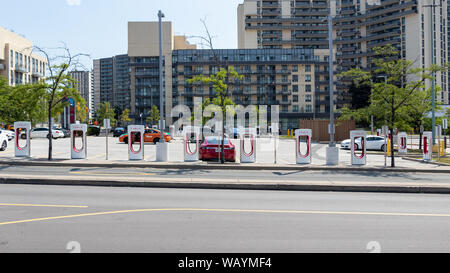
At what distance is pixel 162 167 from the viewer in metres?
16.9

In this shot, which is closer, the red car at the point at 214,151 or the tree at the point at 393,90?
the tree at the point at 393,90

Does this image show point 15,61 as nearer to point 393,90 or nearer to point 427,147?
point 393,90

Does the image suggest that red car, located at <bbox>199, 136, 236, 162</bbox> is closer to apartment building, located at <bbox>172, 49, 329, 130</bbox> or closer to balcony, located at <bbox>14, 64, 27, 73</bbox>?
apartment building, located at <bbox>172, 49, 329, 130</bbox>

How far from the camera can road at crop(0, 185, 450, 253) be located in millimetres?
5355

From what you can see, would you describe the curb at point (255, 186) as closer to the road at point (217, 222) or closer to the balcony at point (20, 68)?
the road at point (217, 222)

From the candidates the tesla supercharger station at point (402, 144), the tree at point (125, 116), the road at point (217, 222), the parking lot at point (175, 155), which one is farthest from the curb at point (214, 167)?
the tree at point (125, 116)

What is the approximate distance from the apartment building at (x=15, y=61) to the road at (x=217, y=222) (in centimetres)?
7881

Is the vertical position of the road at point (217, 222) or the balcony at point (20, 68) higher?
the balcony at point (20, 68)

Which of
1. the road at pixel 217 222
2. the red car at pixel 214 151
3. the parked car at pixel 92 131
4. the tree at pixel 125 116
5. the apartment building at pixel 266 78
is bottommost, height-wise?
the road at pixel 217 222

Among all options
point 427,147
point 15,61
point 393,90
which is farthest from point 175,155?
point 15,61

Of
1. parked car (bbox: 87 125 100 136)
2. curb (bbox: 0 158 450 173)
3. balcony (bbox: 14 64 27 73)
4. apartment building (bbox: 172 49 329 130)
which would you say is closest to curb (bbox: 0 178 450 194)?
curb (bbox: 0 158 450 173)

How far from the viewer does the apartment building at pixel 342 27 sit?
9544 cm
